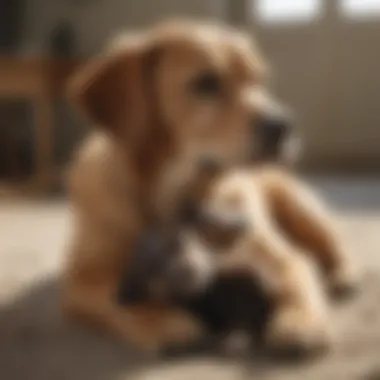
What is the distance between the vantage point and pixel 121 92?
1229 mm

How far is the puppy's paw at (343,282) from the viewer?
1.37 metres

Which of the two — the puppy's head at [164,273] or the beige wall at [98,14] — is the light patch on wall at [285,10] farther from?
the puppy's head at [164,273]

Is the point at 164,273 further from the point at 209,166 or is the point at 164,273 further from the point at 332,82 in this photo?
the point at 332,82

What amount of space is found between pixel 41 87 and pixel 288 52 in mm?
1219

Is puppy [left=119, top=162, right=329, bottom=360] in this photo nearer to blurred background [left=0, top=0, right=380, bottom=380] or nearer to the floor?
the floor

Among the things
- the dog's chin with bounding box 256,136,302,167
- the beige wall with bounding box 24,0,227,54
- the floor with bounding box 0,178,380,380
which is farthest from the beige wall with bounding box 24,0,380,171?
the dog's chin with bounding box 256,136,302,167

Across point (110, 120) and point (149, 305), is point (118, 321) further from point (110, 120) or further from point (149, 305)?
point (110, 120)

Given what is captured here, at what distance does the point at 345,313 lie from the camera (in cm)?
124

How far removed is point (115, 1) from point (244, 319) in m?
2.69

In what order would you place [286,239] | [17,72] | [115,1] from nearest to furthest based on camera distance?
[286,239], [17,72], [115,1]

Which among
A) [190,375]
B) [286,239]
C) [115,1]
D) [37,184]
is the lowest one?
[190,375]

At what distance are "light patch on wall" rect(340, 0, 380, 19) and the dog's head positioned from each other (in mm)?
2458

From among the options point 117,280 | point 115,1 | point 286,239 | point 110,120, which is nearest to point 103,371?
point 117,280

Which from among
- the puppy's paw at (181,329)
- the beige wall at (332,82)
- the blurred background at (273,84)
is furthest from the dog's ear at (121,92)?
the beige wall at (332,82)
